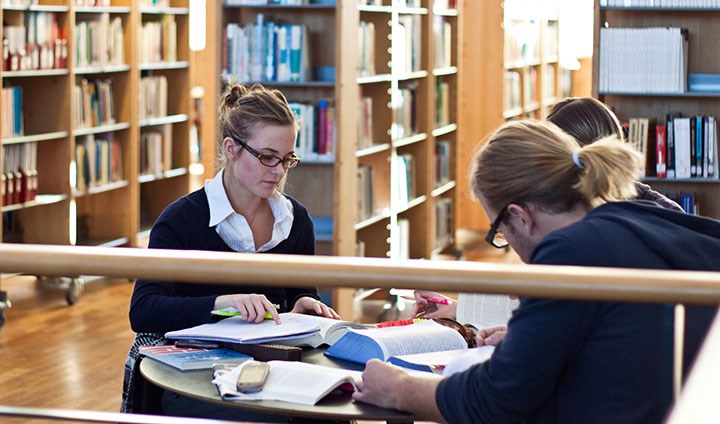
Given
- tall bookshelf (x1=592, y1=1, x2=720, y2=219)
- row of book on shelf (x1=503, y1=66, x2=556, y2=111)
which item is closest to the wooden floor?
tall bookshelf (x1=592, y1=1, x2=720, y2=219)

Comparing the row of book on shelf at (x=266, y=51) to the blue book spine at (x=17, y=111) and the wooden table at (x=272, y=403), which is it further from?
the wooden table at (x=272, y=403)

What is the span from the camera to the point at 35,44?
6379mm

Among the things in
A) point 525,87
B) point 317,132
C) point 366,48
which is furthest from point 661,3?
point 525,87

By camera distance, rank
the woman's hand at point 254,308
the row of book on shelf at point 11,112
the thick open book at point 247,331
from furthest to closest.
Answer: the row of book on shelf at point 11,112 < the woman's hand at point 254,308 < the thick open book at point 247,331

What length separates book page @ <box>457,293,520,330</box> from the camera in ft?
8.51

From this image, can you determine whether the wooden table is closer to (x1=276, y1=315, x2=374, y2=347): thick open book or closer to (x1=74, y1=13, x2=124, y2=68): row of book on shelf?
(x1=276, y1=315, x2=374, y2=347): thick open book

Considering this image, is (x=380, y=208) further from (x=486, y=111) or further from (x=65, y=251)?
(x=65, y=251)

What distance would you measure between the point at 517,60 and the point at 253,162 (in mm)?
7122

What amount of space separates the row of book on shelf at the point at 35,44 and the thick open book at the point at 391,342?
429 centimetres

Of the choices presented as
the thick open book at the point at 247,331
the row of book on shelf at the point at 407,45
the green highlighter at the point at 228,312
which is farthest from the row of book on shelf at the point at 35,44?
the thick open book at the point at 247,331

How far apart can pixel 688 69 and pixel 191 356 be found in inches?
148

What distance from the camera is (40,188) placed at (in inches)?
265

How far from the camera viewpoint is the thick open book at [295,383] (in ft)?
6.60

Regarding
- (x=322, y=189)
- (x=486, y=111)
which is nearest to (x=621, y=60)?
(x=322, y=189)
